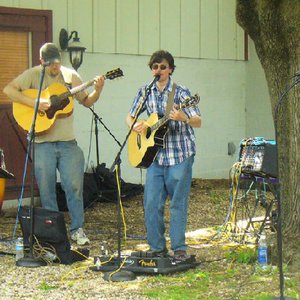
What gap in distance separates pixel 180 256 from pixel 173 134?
1.01m

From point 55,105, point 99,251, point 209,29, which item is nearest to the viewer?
point 99,251

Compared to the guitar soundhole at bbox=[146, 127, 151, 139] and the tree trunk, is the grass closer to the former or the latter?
the tree trunk

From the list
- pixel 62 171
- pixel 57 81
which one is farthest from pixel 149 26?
pixel 62 171

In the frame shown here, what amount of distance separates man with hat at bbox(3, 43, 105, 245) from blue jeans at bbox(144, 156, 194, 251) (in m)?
1.16

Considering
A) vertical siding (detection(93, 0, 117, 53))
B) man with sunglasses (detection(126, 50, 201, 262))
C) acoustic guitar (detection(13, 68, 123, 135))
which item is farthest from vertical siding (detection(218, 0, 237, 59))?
man with sunglasses (detection(126, 50, 201, 262))

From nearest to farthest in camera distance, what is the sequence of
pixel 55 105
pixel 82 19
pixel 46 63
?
pixel 46 63, pixel 55 105, pixel 82 19

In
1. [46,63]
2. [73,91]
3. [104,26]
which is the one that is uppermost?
[104,26]

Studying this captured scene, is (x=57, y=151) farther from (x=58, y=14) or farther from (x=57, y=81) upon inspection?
(x=58, y=14)

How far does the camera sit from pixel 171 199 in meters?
6.71

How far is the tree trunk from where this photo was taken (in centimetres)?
Result: 649

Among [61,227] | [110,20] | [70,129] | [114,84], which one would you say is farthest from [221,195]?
[61,227]

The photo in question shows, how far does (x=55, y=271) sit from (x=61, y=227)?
41cm

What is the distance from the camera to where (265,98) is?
1273 cm

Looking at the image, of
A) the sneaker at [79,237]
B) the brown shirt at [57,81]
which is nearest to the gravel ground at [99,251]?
the sneaker at [79,237]
